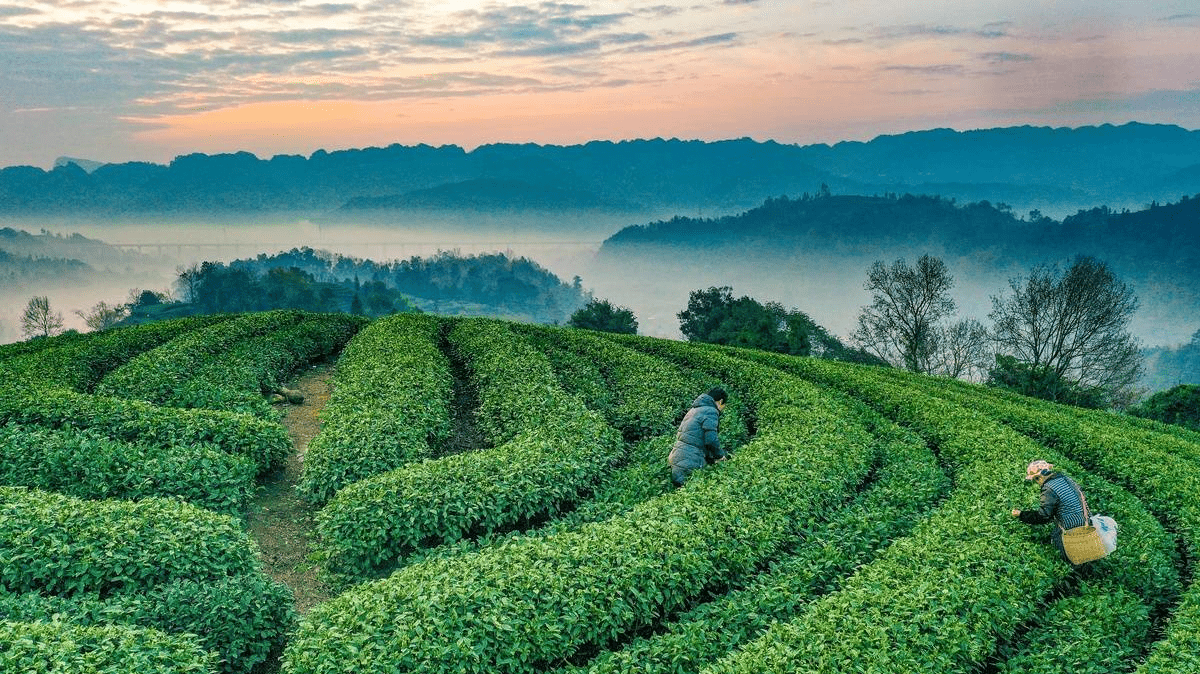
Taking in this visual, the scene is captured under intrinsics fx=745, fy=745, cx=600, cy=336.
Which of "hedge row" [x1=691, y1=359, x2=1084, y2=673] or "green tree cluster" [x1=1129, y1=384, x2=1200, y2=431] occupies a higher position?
"hedge row" [x1=691, y1=359, x2=1084, y2=673]

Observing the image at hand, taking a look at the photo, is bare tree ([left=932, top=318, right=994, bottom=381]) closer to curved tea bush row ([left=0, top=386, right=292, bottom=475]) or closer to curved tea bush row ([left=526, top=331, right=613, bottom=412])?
curved tea bush row ([left=526, top=331, right=613, bottom=412])

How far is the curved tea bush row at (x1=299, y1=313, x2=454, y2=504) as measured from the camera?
17.2 m

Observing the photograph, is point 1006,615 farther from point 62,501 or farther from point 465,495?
point 62,501

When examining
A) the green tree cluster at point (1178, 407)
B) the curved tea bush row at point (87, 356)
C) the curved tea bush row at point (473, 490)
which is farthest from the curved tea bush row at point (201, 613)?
the green tree cluster at point (1178, 407)

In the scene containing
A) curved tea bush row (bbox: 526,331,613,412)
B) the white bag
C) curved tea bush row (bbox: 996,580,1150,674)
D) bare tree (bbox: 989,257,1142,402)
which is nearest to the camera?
curved tea bush row (bbox: 996,580,1150,674)

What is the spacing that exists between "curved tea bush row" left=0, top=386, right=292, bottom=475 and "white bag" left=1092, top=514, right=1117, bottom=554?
17788mm

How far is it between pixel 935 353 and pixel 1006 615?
207 feet

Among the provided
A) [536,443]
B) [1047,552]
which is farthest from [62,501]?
[1047,552]

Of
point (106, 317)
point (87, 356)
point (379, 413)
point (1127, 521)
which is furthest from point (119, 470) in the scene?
point (106, 317)

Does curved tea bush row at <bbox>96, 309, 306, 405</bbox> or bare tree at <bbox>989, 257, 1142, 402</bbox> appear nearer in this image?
curved tea bush row at <bbox>96, 309, 306, 405</bbox>

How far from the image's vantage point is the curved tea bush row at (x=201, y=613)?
10914mm

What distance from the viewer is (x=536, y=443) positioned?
714 inches

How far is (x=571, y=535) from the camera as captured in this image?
13023 millimetres

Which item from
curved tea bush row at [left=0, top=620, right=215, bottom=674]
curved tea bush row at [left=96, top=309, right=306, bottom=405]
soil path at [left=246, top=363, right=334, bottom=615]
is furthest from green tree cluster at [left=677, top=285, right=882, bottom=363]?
curved tea bush row at [left=0, top=620, right=215, bottom=674]
